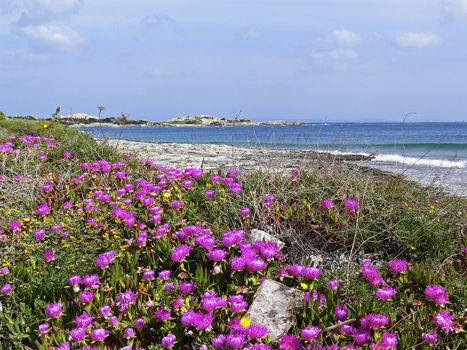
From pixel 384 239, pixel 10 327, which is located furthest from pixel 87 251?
pixel 384 239

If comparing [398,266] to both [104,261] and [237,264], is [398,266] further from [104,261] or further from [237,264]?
[104,261]

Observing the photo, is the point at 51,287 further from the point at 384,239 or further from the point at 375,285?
the point at 384,239

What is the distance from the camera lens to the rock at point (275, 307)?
3.22 meters

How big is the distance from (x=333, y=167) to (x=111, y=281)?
10.5ft

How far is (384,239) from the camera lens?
4.41 meters

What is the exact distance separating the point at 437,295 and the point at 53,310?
7.98 ft

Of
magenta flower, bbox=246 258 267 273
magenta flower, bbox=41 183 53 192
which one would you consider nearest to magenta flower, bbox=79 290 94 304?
magenta flower, bbox=246 258 267 273

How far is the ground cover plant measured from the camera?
10.4ft

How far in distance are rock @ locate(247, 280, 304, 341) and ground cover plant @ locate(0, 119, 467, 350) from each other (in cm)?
6

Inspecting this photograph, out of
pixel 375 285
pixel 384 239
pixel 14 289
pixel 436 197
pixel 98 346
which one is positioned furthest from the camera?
pixel 436 197

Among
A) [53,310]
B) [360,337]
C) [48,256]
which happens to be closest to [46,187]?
[48,256]

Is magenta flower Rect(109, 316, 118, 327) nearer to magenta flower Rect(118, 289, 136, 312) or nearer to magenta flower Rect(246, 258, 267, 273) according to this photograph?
magenta flower Rect(118, 289, 136, 312)

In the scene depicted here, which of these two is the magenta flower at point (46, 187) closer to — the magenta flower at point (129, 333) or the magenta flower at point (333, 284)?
the magenta flower at point (129, 333)

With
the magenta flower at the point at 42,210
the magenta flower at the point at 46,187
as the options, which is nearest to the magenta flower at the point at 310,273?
the magenta flower at the point at 42,210
